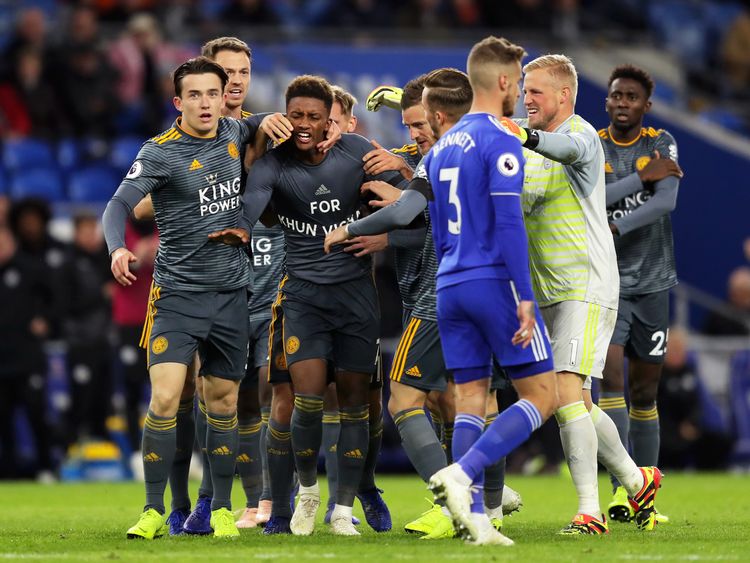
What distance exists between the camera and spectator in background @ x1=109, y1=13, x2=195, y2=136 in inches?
713

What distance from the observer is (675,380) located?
16.0 meters

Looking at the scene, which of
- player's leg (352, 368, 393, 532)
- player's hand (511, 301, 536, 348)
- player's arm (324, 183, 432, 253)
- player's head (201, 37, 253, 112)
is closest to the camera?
player's hand (511, 301, 536, 348)

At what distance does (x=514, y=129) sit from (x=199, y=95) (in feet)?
6.20

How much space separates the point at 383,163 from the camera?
8430mm

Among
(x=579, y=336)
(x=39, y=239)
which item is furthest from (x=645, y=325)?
(x=39, y=239)

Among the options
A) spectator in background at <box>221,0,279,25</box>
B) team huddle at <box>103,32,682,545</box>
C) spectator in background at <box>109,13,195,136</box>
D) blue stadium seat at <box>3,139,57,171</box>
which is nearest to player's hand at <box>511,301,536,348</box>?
team huddle at <box>103,32,682,545</box>

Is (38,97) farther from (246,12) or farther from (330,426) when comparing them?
(330,426)

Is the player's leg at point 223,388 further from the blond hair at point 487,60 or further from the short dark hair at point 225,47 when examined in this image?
the blond hair at point 487,60

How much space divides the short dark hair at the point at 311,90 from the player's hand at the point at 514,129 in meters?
1.24

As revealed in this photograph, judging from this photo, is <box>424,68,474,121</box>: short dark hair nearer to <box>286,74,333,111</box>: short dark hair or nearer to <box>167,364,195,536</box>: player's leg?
<box>286,74,333,111</box>: short dark hair

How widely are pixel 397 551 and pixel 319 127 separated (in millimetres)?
2502

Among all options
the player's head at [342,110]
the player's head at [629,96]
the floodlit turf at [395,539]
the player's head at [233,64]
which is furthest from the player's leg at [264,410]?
the player's head at [629,96]

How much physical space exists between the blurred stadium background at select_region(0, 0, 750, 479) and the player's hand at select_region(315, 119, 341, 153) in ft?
22.7

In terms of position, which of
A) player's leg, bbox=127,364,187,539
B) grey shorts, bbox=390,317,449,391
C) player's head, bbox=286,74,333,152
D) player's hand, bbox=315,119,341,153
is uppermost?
player's head, bbox=286,74,333,152
